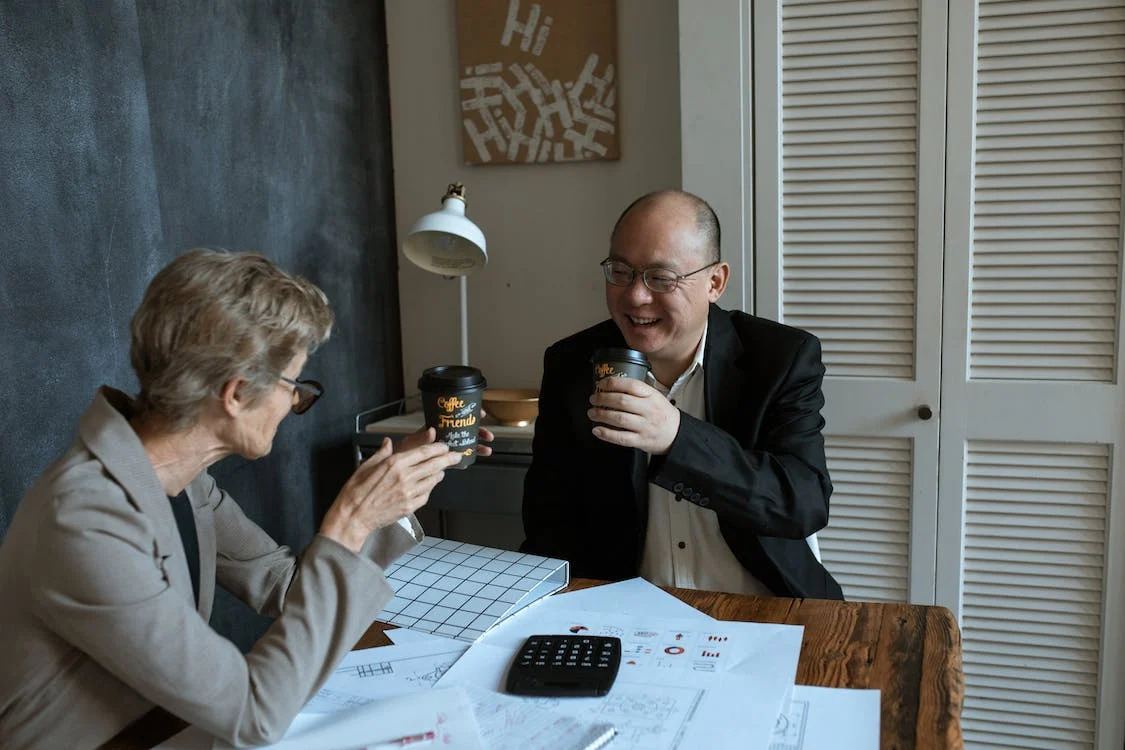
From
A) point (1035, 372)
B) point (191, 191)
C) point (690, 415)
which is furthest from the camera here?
point (1035, 372)

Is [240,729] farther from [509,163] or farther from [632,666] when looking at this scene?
[509,163]

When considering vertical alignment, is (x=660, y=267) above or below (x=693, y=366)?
above

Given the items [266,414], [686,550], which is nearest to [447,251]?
[686,550]

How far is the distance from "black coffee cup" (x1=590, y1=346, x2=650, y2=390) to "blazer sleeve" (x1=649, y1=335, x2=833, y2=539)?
0.51ft

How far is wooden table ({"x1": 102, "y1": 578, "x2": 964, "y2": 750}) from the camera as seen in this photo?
3.47 feet

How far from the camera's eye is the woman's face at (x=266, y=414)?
47.0 inches

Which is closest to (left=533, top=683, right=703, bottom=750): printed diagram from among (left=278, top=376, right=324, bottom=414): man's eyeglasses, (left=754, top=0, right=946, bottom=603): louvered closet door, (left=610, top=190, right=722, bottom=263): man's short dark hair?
(left=278, top=376, right=324, bottom=414): man's eyeglasses

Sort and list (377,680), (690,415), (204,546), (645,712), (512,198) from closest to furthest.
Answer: (645,712) → (377,680) → (204,546) → (690,415) → (512,198)

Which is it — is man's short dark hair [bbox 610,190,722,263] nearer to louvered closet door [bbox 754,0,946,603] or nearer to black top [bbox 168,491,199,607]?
louvered closet door [bbox 754,0,946,603]

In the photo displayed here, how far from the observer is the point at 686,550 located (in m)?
1.89

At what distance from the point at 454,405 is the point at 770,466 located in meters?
0.67

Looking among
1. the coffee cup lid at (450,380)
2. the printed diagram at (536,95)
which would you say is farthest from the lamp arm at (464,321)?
the coffee cup lid at (450,380)

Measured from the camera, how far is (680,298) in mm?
1822

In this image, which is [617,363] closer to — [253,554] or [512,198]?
[253,554]
